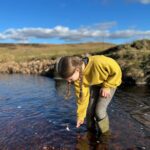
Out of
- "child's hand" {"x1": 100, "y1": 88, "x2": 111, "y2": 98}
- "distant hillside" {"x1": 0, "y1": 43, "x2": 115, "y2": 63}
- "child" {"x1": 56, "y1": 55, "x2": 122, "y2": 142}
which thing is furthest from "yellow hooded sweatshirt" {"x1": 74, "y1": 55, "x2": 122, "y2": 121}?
"distant hillside" {"x1": 0, "y1": 43, "x2": 115, "y2": 63}

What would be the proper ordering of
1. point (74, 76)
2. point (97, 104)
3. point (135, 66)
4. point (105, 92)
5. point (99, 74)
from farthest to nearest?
point (135, 66) < point (97, 104) < point (105, 92) < point (99, 74) < point (74, 76)

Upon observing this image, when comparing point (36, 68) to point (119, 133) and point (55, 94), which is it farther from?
point (119, 133)

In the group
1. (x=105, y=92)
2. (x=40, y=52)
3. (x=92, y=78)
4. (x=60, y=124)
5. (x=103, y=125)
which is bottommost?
(x=40, y=52)

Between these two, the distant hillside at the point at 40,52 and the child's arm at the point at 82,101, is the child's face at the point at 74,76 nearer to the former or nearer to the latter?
the child's arm at the point at 82,101

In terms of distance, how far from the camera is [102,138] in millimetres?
9430

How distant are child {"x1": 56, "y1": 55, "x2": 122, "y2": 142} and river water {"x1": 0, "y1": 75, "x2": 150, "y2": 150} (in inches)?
39.3

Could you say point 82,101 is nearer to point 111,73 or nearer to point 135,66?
point 111,73

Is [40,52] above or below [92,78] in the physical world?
below

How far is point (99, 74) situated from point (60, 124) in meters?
3.70

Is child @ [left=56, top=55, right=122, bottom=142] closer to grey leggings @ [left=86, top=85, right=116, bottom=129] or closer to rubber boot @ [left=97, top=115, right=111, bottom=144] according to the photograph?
grey leggings @ [left=86, top=85, right=116, bottom=129]

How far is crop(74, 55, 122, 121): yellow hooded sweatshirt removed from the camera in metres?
8.05

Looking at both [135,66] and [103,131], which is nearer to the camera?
[103,131]

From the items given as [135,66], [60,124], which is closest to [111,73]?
[60,124]

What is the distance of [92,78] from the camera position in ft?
26.9
